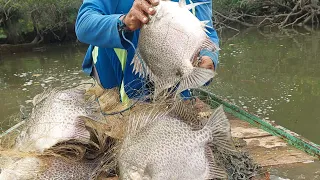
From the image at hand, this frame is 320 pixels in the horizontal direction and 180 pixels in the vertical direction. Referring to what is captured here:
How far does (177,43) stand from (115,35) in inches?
14.8

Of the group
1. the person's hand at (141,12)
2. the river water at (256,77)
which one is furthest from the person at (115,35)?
the river water at (256,77)

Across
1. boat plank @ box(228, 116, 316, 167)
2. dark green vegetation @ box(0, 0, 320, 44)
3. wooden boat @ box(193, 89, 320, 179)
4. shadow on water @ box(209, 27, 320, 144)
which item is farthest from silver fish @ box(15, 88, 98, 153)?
dark green vegetation @ box(0, 0, 320, 44)

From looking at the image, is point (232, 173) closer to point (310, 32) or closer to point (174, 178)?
point (174, 178)

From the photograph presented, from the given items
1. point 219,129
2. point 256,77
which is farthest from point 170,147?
point 256,77

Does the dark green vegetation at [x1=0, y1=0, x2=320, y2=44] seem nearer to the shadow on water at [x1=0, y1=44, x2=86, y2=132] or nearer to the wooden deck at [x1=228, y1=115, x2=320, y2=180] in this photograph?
the shadow on water at [x1=0, y1=44, x2=86, y2=132]

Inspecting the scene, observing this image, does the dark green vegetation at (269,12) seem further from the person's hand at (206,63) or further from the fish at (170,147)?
the fish at (170,147)

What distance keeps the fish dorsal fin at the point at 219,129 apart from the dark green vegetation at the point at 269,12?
19.1m

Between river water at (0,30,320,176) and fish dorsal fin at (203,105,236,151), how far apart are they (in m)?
2.43

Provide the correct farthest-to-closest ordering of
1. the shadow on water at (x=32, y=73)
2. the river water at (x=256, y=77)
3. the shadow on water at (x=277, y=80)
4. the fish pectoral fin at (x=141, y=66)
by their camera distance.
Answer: the shadow on water at (x=32, y=73)
the river water at (x=256, y=77)
the shadow on water at (x=277, y=80)
the fish pectoral fin at (x=141, y=66)

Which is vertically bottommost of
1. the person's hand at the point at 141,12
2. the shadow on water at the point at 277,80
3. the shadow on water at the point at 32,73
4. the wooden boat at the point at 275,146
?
the shadow on water at the point at 32,73

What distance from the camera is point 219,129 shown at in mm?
1670

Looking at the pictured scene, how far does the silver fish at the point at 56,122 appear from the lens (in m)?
1.72

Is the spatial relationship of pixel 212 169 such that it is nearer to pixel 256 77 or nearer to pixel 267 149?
pixel 267 149

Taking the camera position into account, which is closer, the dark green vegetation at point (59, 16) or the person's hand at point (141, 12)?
the person's hand at point (141, 12)
